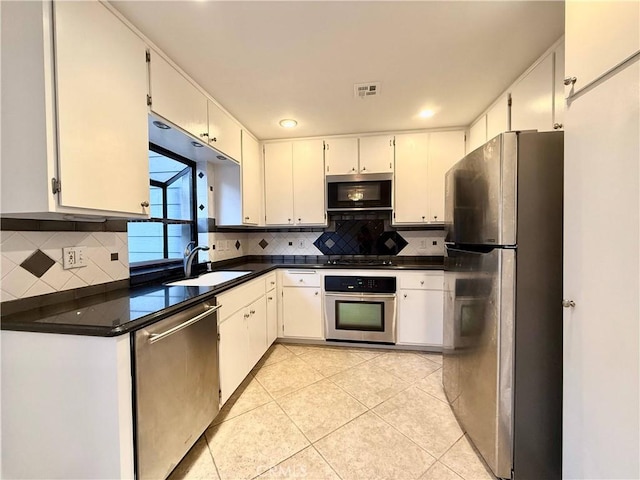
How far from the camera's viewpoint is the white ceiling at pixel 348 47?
128 centimetres

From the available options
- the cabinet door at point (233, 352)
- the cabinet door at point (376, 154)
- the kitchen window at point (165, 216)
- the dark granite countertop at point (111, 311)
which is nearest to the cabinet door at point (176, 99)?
the kitchen window at point (165, 216)

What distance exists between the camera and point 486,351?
137 cm

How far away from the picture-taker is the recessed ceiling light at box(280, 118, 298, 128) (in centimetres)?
254

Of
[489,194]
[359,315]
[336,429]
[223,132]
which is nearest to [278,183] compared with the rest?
[223,132]

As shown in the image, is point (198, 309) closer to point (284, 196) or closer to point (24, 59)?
point (24, 59)

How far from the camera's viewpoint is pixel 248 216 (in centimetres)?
279

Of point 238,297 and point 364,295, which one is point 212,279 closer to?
point 238,297

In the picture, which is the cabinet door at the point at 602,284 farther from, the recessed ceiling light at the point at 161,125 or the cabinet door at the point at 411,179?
the recessed ceiling light at the point at 161,125

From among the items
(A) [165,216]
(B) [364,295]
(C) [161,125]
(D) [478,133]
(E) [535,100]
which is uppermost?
(D) [478,133]

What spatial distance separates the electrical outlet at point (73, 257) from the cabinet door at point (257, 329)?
1.09 m

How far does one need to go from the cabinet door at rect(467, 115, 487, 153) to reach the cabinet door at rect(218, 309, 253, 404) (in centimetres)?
258

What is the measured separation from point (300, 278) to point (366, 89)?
6.17 ft

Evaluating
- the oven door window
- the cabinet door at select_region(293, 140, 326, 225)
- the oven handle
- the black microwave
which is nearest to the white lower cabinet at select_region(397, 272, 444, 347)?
the oven handle

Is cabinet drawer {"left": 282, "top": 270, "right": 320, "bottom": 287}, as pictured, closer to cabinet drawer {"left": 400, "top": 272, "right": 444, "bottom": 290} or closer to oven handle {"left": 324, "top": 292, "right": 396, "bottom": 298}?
oven handle {"left": 324, "top": 292, "right": 396, "bottom": 298}
